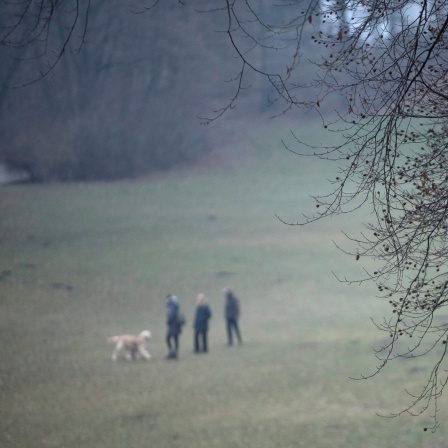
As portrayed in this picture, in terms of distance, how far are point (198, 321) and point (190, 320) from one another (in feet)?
12.5

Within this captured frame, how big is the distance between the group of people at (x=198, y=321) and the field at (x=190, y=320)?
34 cm

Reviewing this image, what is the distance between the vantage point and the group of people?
18.7m

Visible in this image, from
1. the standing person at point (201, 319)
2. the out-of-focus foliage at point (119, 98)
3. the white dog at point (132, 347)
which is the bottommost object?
the white dog at point (132, 347)

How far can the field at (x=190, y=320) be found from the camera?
1457 centimetres

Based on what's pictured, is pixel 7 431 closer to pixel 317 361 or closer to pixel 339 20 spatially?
pixel 317 361

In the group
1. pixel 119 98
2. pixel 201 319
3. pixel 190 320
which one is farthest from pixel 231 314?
pixel 119 98

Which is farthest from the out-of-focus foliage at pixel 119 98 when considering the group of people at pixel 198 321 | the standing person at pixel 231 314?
the group of people at pixel 198 321

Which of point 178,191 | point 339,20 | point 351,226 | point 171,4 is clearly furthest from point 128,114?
point 339,20

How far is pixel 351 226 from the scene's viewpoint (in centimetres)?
3303

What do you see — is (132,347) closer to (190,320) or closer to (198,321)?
(198,321)

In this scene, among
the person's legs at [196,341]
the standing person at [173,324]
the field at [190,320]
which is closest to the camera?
the field at [190,320]

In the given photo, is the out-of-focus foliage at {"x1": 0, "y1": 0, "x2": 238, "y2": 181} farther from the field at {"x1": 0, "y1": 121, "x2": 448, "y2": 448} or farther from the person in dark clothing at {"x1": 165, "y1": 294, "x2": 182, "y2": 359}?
the person in dark clothing at {"x1": 165, "y1": 294, "x2": 182, "y2": 359}

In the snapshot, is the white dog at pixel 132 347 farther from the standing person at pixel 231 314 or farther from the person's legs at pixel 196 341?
the standing person at pixel 231 314

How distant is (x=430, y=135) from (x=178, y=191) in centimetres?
2971
